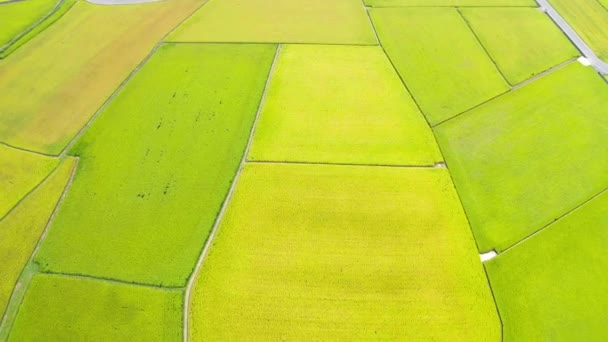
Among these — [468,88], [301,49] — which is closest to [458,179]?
[468,88]

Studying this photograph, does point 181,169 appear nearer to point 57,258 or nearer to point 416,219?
point 57,258

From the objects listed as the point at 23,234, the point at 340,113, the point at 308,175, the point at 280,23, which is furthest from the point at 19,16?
the point at 308,175

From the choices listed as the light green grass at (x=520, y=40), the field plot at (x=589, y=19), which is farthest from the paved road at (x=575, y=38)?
the light green grass at (x=520, y=40)

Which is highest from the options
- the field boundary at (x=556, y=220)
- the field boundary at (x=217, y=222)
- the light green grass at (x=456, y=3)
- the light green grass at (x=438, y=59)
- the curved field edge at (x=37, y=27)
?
the curved field edge at (x=37, y=27)

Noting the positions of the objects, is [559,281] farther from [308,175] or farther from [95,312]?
[95,312]

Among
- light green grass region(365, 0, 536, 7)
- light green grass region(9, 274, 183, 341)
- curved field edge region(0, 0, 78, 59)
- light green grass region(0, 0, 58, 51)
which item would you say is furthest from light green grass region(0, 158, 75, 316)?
light green grass region(365, 0, 536, 7)

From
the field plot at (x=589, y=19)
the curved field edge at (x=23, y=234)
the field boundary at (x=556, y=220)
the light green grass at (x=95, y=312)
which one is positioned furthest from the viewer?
the field plot at (x=589, y=19)

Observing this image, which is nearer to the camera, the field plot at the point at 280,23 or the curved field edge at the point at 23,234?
the curved field edge at the point at 23,234

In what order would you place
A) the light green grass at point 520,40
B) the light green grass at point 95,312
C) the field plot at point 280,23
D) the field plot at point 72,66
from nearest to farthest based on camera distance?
the light green grass at point 95,312 < the field plot at point 72,66 < the light green grass at point 520,40 < the field plot at point 280,23

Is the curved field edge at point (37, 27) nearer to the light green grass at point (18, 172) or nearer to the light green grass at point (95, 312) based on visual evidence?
the light green grass at point (18, 172)
